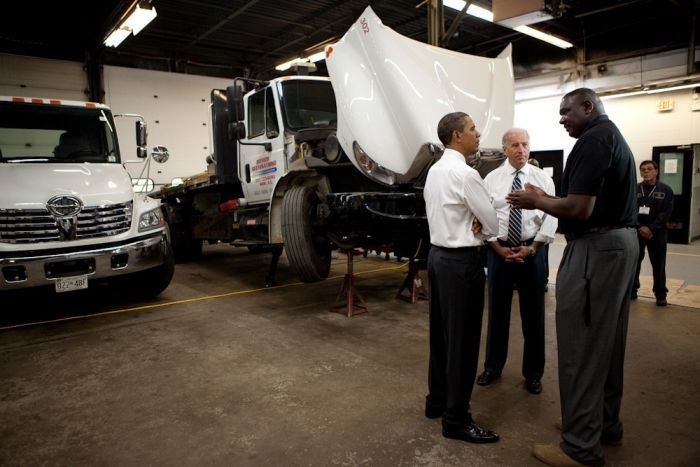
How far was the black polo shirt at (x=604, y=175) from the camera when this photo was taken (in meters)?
1.91

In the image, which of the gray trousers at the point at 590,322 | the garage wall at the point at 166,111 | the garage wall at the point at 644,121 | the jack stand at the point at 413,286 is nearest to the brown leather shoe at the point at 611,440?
the gray trousers at the point at 590,322

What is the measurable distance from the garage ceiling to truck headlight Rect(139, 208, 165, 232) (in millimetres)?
5142

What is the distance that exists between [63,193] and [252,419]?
318 centimetres

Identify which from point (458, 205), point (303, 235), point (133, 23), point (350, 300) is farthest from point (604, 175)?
point (133, 23)

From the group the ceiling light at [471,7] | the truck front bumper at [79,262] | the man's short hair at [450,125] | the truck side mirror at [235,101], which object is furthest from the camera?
the ceiling light at [471,7]

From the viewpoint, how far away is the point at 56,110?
16.9ft

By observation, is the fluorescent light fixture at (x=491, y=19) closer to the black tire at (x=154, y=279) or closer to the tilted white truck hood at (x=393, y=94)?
the tilted white truck hood at (x=393, y=94)

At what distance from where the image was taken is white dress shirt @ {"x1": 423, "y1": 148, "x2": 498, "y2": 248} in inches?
86.5

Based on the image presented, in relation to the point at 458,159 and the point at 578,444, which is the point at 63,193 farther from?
the point at 578,444

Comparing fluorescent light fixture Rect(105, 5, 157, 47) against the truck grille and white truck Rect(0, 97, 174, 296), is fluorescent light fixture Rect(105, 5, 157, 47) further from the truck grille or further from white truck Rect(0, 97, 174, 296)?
the truck grille

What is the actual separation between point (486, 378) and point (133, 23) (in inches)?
356

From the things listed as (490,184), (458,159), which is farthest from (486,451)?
(490,184)

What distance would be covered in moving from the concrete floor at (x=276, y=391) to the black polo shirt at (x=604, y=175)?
1141 millimetres

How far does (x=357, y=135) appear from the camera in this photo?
3.69 m
